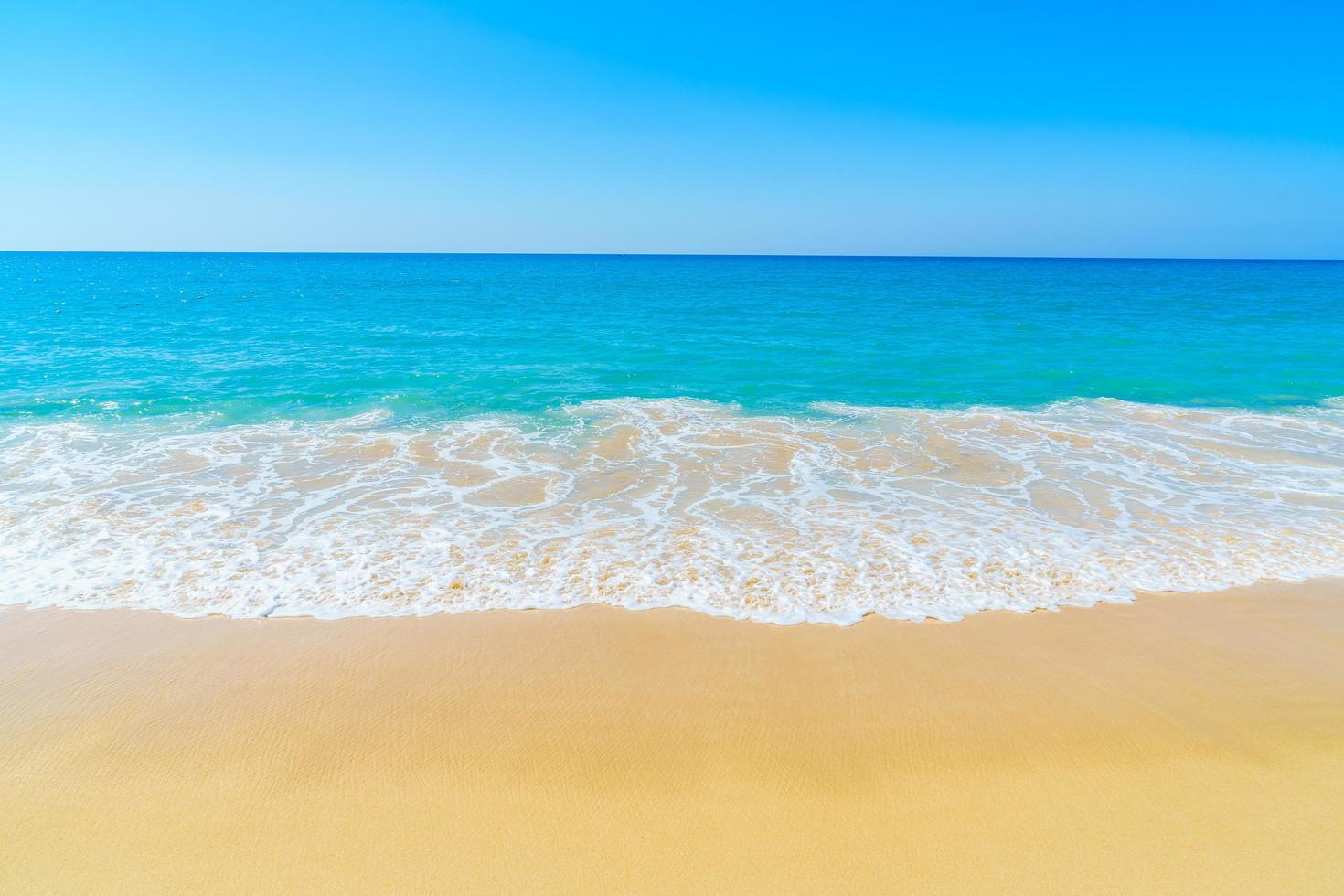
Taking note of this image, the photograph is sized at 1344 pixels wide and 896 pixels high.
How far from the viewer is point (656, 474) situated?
36.4ft

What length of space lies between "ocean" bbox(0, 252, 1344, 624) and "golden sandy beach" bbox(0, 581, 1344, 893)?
79cm

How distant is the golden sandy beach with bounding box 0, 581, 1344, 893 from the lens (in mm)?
3807

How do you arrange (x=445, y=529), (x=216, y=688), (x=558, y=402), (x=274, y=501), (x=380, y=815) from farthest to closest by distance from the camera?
(x=558, y=402) < (x=274, y=501) < (x=445, y=529) < (x=216, y=688) < (x=380, y=815)

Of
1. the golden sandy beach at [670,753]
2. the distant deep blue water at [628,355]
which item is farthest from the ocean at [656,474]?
the golden sandy beach at [670,753]

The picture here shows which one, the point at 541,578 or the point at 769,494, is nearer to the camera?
the point at 541,578

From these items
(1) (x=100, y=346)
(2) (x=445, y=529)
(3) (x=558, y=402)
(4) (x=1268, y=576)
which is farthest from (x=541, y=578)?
(1) (x=100, y=346)

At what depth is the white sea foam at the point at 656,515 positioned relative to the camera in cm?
707

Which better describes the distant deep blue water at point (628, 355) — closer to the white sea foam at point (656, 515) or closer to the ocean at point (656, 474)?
the ocean at point (656, 474)

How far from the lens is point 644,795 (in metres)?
4.31

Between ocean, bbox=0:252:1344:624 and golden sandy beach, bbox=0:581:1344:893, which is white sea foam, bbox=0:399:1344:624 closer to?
ocean, bbox=0:252:1344:624

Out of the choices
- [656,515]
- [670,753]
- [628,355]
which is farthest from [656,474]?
[628,355]

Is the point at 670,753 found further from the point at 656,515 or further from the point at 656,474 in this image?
the point at 656,474

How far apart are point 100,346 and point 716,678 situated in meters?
28.4

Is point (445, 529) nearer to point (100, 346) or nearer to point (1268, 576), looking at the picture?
point (1268, 576)
